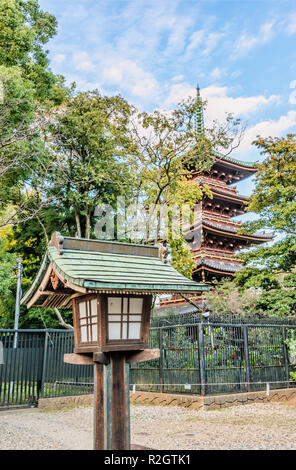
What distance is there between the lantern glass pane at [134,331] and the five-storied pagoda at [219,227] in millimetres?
20576

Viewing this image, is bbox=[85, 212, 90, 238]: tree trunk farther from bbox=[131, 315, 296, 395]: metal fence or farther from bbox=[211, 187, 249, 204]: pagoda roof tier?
bbox=[211, 187, 249, 204]: pagoda roof tier

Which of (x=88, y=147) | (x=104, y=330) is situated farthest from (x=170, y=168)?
(x=104, y=330)

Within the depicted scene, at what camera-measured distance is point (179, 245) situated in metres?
19.6

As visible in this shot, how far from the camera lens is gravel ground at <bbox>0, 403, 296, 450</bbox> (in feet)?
23.4

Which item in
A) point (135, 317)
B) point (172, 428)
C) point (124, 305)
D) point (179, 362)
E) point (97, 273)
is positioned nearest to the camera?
point (97, 273)

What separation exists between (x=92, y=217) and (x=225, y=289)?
8.90m

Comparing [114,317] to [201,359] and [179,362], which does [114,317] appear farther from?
[179,362]

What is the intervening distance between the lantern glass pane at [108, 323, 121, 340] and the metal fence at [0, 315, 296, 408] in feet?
21.0

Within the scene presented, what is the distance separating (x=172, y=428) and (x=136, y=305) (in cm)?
452

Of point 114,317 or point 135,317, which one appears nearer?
point 114,317

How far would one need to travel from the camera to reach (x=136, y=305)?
5598 mm

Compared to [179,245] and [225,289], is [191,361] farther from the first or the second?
[225,289]

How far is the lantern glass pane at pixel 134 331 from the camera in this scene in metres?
5.41
